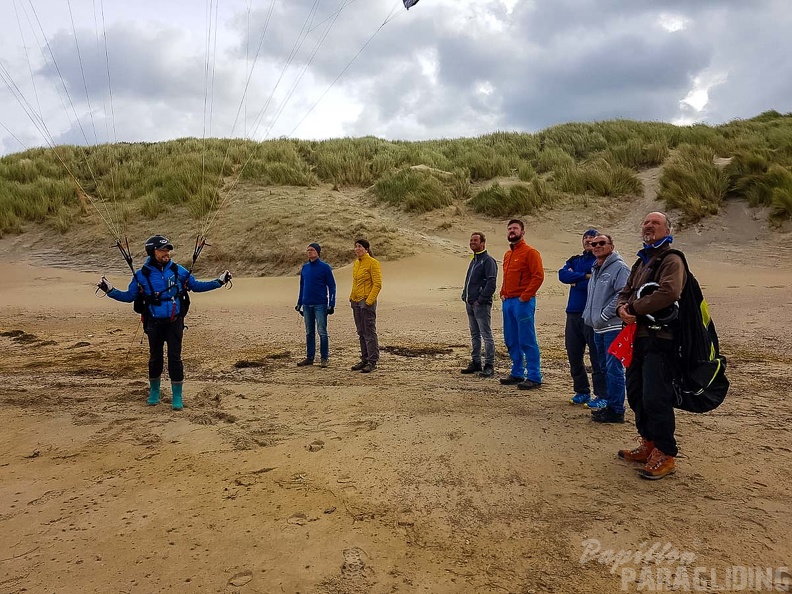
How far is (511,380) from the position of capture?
272 inches

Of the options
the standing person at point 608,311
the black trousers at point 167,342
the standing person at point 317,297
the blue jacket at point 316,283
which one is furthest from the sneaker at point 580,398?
the black trousers at point 167,342

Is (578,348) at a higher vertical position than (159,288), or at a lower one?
lower

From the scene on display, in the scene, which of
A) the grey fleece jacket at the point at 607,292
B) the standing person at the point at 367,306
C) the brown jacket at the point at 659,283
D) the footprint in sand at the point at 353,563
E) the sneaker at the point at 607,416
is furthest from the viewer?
the standing person at the point at 367,306

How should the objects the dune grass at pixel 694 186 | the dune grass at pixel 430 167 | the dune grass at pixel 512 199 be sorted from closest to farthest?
the dune grass at pixel 694 186, the dune grass at pixel 430 167, the dune grass at pixel 512 199

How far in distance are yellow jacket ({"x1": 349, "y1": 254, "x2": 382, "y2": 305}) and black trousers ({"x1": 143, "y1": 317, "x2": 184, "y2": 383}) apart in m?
2.57

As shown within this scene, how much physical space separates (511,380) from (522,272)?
1364mm

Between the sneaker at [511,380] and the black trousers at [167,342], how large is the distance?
379 cm

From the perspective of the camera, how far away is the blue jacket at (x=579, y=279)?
19.4ft

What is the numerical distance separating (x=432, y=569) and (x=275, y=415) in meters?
3.06

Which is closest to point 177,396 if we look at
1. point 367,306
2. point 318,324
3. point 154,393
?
point 154,393

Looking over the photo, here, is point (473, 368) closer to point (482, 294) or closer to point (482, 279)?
point (482, 294)

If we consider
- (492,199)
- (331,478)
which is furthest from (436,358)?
(492,199)

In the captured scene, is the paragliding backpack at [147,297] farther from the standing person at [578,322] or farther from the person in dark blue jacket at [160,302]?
the standing person at [578,322]

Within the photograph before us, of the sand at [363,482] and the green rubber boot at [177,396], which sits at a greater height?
the green rubber boot at [177,396]
